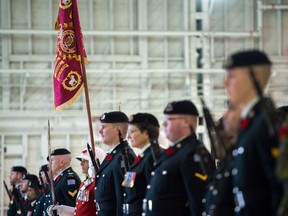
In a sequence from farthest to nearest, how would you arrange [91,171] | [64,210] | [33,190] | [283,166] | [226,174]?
[33,190]
[64,210]
[91,171]
[226,174]
[283,166]

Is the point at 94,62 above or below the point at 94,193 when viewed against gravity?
above

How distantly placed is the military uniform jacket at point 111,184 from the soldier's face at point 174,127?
145 centimetres

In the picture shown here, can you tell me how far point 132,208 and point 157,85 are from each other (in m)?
10.0

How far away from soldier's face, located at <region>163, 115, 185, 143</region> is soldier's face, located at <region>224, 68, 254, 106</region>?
56.3 inches

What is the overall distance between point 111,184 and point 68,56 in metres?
1.81

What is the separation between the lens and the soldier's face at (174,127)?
534 cm

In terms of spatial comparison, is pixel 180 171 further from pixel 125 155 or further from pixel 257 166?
pixel 125 155

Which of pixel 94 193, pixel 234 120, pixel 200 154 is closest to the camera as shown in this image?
pixel 234 120

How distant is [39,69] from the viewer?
15.8 metres

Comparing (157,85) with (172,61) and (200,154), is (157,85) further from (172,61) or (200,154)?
(200,154)

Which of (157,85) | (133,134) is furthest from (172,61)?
(133,134)

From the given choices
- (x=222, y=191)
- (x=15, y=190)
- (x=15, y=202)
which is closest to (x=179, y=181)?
(x=222, y=191)

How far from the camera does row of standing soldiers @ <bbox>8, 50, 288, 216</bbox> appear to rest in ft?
12.5

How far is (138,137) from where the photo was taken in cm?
623
